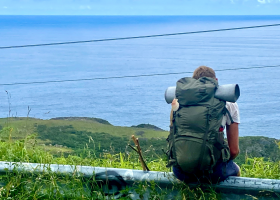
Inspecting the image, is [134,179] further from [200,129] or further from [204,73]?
[204,73]

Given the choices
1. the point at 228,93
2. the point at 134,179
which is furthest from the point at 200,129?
the point at 134,179

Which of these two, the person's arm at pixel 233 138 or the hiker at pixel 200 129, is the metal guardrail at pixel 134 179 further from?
the person's arm at pixel 233 138

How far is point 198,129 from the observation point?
3045 millimetres

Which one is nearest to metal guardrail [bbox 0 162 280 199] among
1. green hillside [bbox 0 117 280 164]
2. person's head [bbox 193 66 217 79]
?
person's head [bbox 193 66 217 79]

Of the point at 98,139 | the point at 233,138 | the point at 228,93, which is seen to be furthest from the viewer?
the point at 98,139

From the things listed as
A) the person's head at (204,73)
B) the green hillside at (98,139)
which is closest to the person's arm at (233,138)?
the person's head at (204,73)

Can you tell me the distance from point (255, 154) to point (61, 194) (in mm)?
3485

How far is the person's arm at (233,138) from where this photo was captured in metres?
3.31

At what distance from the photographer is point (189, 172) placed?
320 cm

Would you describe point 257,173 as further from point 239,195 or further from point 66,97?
point 66,97

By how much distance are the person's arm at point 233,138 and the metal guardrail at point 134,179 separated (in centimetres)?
25

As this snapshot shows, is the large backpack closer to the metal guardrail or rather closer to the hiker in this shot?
the hiker

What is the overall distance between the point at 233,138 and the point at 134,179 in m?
0.88

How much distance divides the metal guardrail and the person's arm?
→ 25 centimetres
